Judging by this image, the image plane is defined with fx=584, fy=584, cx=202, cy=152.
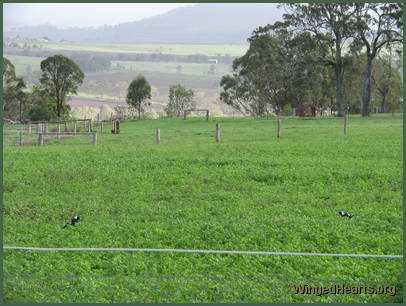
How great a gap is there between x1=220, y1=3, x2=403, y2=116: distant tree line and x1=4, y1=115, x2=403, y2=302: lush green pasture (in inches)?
1356

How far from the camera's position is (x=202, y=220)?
13867mm

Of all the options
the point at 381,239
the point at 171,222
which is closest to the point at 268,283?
the point at 381,239

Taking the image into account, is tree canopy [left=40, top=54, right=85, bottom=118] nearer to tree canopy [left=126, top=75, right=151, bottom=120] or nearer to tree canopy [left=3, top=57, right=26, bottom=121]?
tree canopy [left=3, top=57, right=26, bottom=121]

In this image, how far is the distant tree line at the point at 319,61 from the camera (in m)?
56.7

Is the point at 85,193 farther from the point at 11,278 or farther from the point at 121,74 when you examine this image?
the point at 121,74

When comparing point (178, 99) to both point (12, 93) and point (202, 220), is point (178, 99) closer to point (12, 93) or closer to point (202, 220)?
point (12, 93)

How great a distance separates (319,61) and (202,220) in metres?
48.0

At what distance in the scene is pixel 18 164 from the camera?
70.8ft

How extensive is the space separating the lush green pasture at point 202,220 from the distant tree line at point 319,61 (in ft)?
113

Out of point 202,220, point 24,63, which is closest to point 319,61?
point 202,220

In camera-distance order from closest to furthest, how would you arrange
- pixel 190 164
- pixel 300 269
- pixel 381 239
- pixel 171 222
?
pixel 300 269
pixel 381 239
pixel 171 222
pixel 190 164

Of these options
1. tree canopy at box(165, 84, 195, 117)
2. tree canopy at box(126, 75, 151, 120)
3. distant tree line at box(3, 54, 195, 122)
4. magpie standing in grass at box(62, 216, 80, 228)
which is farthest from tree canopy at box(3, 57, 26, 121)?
magpie standing in grass at box(62, 216, 80, 228)

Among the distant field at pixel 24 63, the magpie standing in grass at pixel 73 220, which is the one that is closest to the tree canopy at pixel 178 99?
the magpie standing in grass at pixel 73 220

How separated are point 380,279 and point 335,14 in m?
51.7
